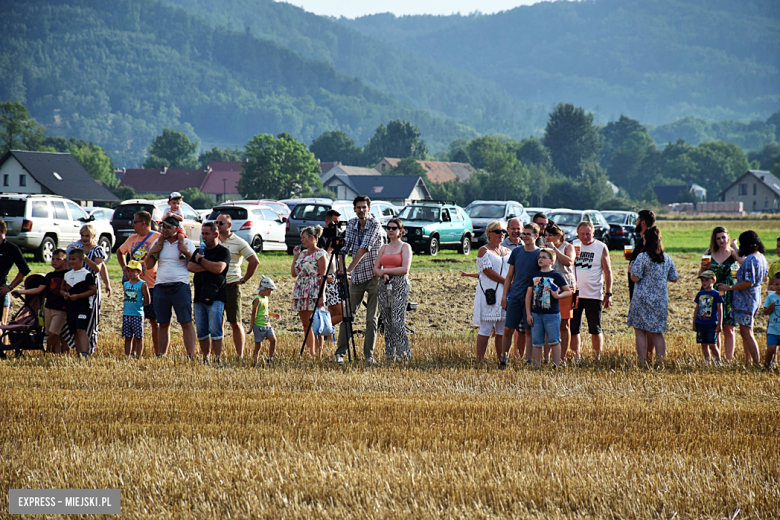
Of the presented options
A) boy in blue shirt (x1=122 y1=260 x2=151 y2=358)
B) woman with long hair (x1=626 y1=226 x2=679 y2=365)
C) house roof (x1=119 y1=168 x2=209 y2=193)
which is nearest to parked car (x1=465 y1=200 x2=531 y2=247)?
woman with long hair (x1=626 y1=226 x2=679 y2=365)

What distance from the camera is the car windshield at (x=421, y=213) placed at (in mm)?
26953

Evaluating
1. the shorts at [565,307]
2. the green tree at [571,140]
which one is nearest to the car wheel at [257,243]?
the shorts at [565,307]

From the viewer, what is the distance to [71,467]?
17.8 feet

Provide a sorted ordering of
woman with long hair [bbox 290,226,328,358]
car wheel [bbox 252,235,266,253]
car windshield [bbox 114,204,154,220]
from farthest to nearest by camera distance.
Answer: car wheel [bbox 252,235,266,253] < car windshield [bbox 114,204,154,220] < woman with long hair [bbox 290,226,328,358]

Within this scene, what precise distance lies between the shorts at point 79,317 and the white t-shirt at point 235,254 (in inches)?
70.1

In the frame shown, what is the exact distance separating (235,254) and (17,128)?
311 ft

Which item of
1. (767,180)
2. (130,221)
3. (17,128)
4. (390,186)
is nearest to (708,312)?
(130,221)

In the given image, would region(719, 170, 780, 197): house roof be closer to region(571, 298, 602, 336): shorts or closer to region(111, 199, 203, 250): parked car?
region(111, 199, 203, 250): parked car

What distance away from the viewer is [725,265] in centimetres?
961

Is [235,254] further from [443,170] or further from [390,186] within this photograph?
[443,170]

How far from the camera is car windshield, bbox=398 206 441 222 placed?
26953 mm

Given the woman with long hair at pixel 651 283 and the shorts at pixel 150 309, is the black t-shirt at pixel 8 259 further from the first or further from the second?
the woman with long hair at pixel 651 283

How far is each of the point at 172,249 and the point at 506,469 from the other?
5.46 meters

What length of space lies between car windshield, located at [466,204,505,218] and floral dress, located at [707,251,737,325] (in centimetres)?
2063
